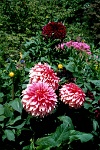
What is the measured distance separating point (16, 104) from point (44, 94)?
0.20 metres

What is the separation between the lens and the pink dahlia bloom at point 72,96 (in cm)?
169

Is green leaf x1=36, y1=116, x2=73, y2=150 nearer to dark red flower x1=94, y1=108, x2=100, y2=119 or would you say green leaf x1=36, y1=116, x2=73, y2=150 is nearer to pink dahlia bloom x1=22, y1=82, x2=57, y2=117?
pink dahlia bloom x1=22, y1=82, x2=57, y2=117

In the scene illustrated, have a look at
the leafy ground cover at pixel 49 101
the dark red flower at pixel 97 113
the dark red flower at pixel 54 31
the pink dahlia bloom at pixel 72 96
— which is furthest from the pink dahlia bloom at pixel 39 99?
the dark red flower at pixel 54 31

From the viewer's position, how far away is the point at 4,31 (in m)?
6.17

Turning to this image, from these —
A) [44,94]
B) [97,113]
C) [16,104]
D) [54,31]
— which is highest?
[54,31]

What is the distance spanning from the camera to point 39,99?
157 cm

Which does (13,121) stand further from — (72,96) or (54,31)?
(54,31)

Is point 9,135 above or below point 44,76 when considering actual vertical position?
below

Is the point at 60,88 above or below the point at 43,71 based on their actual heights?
below

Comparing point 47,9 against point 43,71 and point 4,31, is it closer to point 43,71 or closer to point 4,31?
point 4,31

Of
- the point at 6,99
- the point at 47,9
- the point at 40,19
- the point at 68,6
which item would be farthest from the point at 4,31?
the point at 6,99

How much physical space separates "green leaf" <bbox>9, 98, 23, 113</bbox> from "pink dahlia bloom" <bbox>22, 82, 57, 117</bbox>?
0.08 metres

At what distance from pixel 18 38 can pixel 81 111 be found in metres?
4.14

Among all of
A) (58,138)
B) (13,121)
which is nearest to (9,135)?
(13,121)
